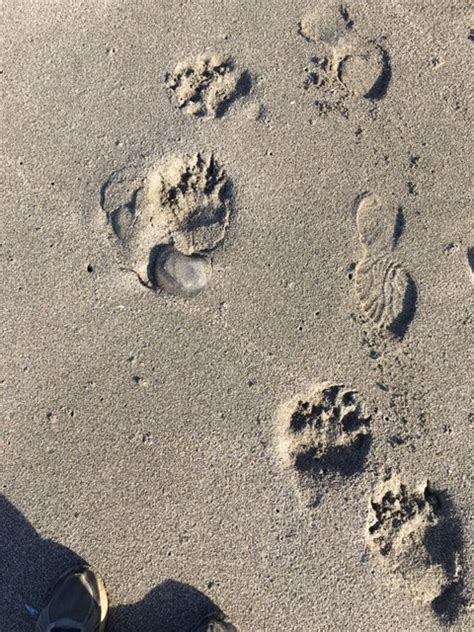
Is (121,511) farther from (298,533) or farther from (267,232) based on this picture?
(267,232)

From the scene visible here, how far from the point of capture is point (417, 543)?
2.37m

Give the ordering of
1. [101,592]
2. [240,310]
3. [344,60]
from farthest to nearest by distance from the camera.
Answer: [344,60] < [240,310] < [101,592]

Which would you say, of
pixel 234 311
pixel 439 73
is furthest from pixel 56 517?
pixel 439 73

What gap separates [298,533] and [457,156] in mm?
2070

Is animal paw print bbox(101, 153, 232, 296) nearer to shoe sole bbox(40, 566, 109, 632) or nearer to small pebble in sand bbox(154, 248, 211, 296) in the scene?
small pebble in sand bbox(154, 248, 211, 296)

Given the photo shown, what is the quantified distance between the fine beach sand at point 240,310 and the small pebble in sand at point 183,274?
0.01 metres

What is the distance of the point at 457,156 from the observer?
245cm

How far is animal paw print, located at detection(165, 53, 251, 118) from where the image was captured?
247 cm

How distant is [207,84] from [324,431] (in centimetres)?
188

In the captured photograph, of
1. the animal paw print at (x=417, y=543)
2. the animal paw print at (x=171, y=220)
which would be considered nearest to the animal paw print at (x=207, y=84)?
the animal paw print at (x=171, y=220)

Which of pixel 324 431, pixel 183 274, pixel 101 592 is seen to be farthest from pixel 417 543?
pixel 183 274

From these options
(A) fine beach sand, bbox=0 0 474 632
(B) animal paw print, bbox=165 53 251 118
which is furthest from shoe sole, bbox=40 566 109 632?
(B) animal paw print, bbox=165 53 251 118

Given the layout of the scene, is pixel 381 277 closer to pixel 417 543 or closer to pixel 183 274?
pixel 183 274

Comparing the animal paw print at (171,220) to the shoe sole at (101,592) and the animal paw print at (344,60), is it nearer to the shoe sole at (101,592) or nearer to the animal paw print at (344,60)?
the animal paw print at (344,60)
